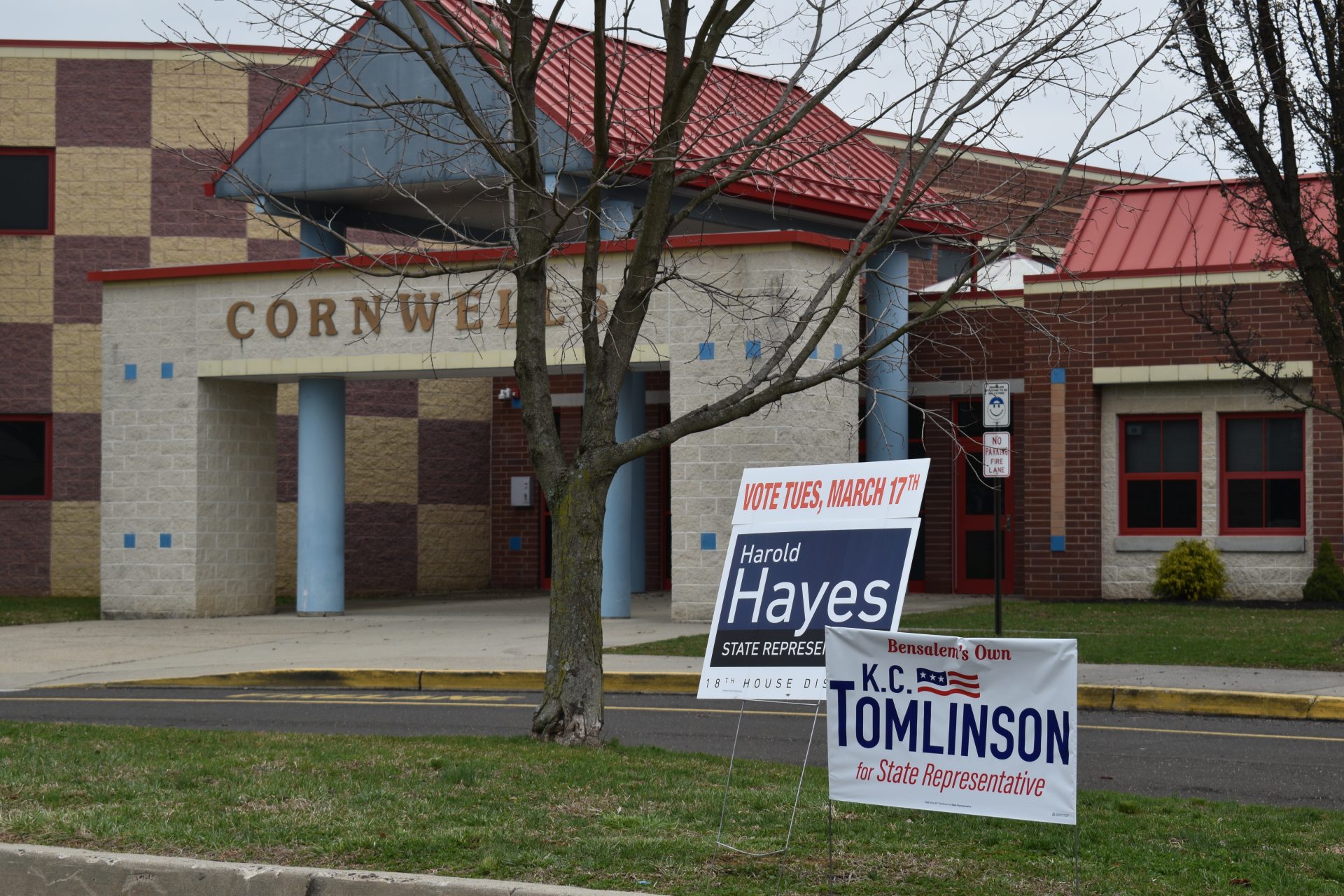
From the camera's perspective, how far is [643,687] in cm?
1485

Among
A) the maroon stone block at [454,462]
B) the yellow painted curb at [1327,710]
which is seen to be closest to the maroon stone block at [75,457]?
the maroon stone block at [454,462]

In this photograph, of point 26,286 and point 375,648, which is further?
point 26,286

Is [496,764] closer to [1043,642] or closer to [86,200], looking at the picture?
[1043,642]

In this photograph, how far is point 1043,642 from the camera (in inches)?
215

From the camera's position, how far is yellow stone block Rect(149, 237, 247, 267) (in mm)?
28656

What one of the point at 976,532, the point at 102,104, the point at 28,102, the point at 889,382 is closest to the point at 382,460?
the point at 102,104

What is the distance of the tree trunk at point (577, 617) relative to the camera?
959 centimetres

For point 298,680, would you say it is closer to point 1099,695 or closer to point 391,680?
point 391,680

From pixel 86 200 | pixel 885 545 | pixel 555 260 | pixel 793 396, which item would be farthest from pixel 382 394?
pixel 885 545

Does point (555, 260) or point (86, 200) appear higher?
point (86, 200)

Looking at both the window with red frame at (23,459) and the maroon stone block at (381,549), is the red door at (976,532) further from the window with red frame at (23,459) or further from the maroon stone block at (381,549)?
the window with red frame at (23,459)

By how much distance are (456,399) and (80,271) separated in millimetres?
7092

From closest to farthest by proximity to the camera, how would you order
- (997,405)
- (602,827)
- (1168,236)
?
1. (602,827)
2. (997,405)
3. (1168,236)

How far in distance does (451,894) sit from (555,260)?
15196mm
